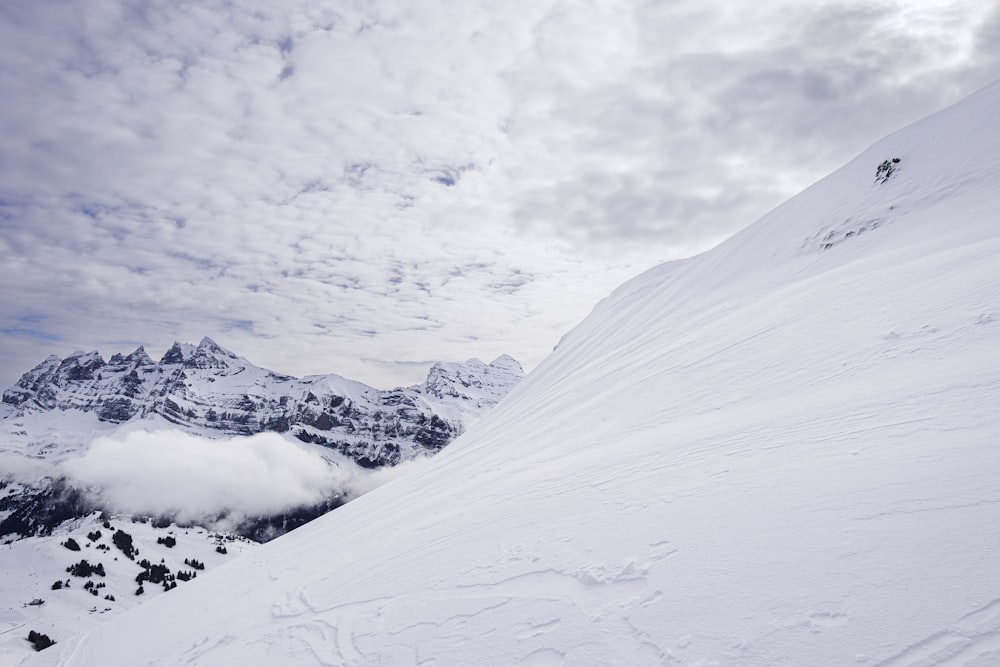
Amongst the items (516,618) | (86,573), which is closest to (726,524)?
(516,618)

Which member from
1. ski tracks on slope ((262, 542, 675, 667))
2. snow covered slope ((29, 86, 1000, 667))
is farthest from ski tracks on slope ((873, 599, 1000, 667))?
ski tracks on slope ((262, 542, 675, 667))

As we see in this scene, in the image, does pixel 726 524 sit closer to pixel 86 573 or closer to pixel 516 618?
pixel 516 618

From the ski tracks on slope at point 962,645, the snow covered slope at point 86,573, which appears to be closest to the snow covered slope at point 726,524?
the ski tracks on slope at point 962,645

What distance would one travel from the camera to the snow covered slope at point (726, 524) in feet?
11.6

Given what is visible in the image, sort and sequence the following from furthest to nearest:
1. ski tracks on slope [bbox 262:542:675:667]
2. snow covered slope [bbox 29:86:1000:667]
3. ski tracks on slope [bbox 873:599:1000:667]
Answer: ski tracks on slope [bbox 262:542:675:667] < snow covered slope [bbox 29:86:1000:667] < ski tracks on slope [bbox 873:599:1000:667]

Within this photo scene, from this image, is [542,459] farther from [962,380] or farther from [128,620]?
[128,620]

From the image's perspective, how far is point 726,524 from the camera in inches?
195

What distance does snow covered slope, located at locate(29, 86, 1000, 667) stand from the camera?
11.6ft

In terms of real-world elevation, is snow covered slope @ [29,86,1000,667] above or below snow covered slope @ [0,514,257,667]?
below

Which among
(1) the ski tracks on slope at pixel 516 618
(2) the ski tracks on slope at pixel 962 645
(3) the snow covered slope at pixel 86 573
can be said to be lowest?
(2) the ski tracks on slope at pixel 962 645

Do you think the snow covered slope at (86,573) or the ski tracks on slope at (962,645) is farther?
the snow covered slope at (86,573)

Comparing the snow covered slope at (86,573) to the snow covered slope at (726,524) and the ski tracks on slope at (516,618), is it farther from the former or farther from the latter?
the ski tracks on slope at (516,618)

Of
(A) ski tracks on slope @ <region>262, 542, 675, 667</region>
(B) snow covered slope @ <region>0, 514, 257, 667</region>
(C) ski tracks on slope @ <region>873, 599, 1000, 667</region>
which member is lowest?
(C) ski tracks on slope @ <region>873, 599, 1000, 667</region>

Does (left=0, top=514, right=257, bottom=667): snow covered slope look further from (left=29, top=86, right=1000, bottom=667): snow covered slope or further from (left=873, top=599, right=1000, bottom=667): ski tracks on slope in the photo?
(left=873, top=599, right=1000, bottom=667): ski tracks on slope
